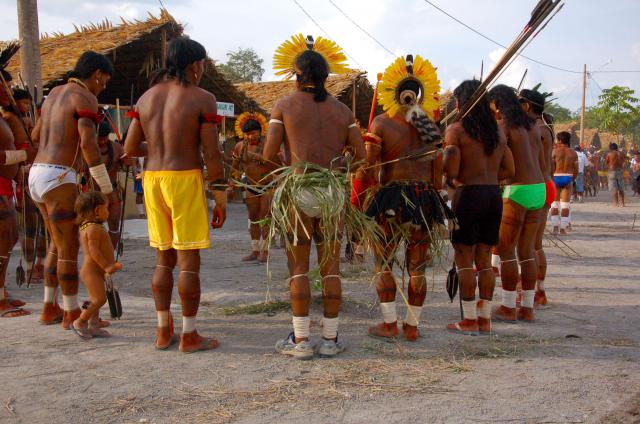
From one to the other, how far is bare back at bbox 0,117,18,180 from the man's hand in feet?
7.70

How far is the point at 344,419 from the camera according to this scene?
3.19 m

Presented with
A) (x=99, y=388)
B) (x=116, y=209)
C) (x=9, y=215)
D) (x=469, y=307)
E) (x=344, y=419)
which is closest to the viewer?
(x=344, y=419)

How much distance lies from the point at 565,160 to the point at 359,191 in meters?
7.49

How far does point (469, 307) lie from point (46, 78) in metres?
9.60

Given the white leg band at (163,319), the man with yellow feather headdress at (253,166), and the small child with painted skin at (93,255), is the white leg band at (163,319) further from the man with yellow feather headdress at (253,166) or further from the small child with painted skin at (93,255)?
the man with yellow feather headdress at (253,166)

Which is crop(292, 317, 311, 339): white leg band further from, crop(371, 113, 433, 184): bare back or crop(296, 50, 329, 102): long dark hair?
crop(296, 50, 329, 102): long dark hair

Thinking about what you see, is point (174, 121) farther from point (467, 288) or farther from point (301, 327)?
point (467, 288)

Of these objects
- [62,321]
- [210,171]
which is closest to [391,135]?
[210,171]

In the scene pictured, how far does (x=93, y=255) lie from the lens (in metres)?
4.70

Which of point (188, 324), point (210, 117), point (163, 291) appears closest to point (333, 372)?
point (188, 324)

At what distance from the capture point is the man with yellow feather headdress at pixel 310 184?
163 inches

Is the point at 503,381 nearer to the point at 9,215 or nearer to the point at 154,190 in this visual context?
the point at 154,190

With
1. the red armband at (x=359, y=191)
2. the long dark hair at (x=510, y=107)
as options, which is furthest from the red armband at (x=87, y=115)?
the long dark hair at (x=510, y=107)

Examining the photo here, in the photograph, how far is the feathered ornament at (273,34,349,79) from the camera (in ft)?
14.5
